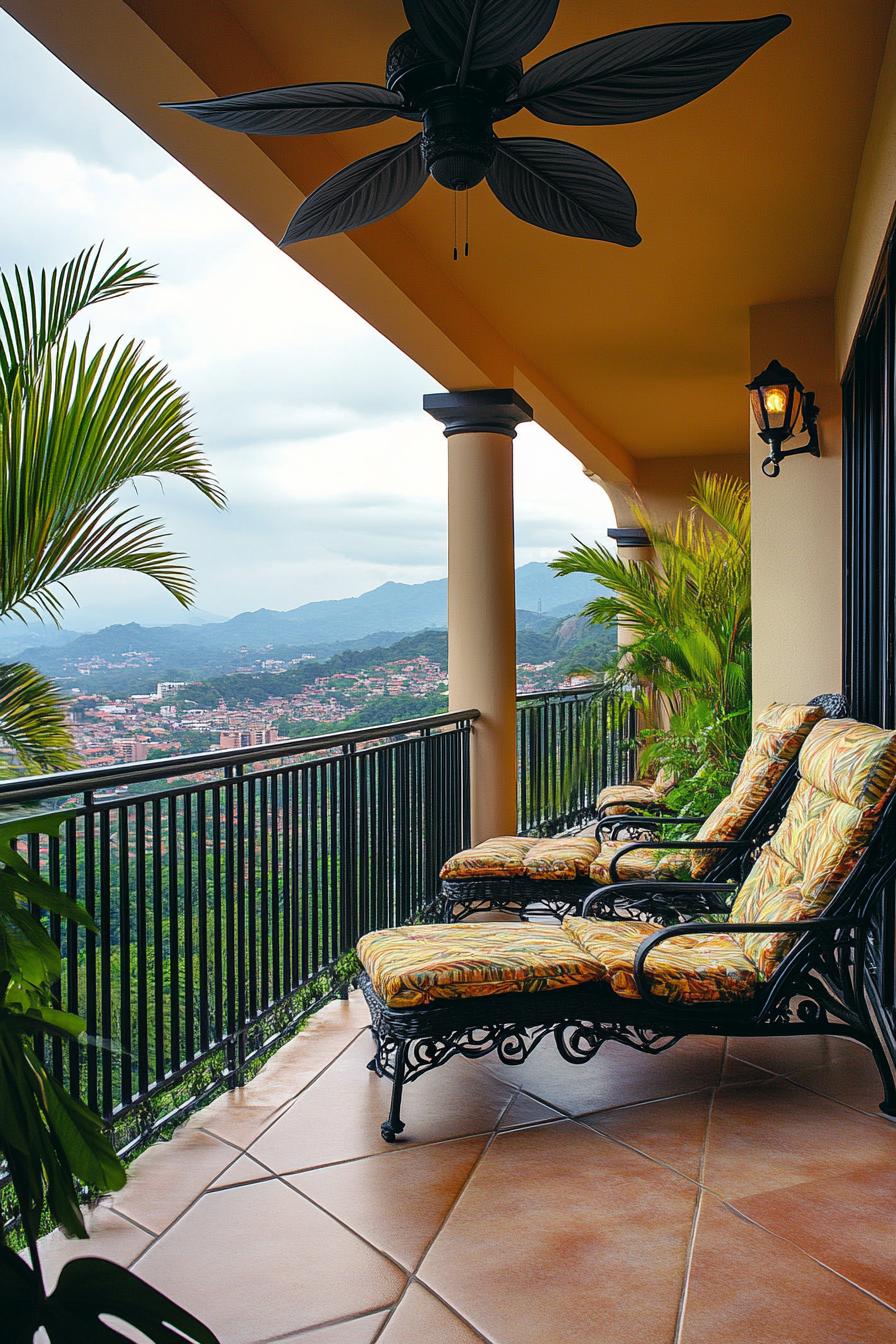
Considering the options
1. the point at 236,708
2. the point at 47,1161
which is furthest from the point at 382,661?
the point at 47,1161

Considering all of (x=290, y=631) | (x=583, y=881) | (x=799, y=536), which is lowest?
(x=583, y=881)

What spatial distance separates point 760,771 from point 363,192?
227 centimetres

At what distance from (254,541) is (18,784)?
1981 centimetres

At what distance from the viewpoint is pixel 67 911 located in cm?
120

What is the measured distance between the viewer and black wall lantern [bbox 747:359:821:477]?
14.9 ft

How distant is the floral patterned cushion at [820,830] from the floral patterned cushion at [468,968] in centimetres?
50

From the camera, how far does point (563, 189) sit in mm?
2363

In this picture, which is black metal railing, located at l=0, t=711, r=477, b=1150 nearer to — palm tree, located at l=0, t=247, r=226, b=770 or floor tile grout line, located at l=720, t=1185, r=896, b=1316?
palm tree, located at l=0, t=247, r=226, b=770

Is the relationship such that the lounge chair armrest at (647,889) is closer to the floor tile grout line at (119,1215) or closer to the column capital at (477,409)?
the floor tile grout line at (119,1215)

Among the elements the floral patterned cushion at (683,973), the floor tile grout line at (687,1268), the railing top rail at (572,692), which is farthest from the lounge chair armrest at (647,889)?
the railing top rail at (572,692)

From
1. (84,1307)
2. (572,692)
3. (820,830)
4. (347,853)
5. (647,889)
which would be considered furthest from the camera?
(572,692)

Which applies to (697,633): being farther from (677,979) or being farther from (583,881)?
(677,979)

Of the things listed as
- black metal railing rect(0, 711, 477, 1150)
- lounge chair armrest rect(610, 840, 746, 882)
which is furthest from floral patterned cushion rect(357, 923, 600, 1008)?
lounge chair armrest rect(610, 840, 746, 882)

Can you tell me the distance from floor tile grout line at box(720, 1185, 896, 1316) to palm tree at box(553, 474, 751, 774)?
307 cm
